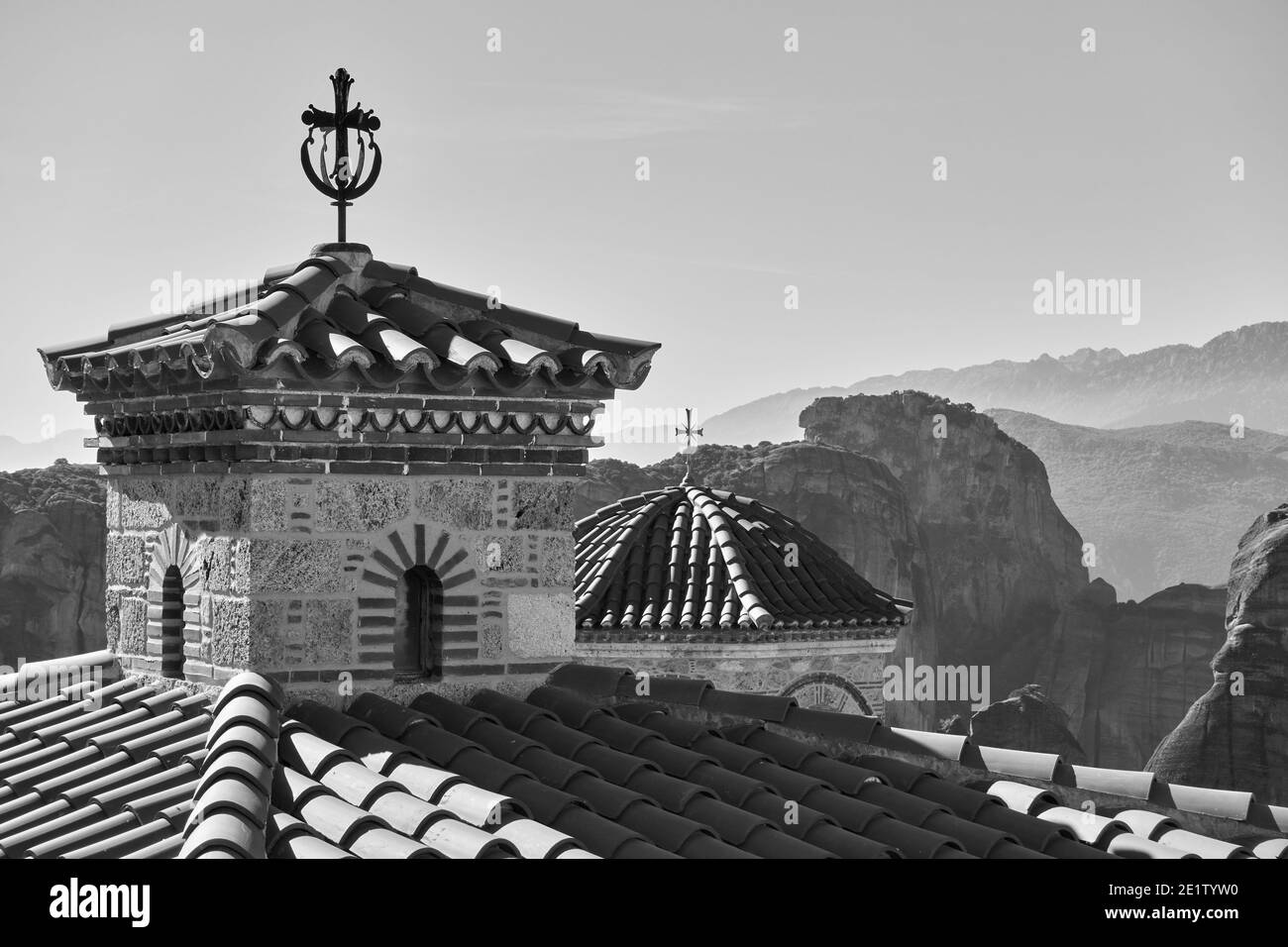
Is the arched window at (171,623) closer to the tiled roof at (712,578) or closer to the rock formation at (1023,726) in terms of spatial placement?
the tiled roof at (712,578)

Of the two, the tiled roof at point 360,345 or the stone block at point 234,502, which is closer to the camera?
the tiled roof at point 360,345

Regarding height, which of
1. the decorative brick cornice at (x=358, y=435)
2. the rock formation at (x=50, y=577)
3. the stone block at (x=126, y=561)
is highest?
the decorative brick cornice at (x=358, y=435)

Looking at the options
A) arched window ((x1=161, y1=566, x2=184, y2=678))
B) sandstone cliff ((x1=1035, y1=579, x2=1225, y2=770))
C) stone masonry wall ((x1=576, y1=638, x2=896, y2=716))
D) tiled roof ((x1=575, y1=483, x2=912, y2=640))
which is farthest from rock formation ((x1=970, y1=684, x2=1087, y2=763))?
arched window ((x1=161, y1=566, x2=184, y2=678))

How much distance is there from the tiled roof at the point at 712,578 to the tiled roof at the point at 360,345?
8.42 m

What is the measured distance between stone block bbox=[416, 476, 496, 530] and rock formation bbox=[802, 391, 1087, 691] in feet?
235

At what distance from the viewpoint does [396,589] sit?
7.36 metres

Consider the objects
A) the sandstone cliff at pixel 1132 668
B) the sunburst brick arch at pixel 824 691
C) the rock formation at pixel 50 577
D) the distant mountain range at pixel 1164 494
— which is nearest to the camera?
the sunburst brick arch at pixel 824 691

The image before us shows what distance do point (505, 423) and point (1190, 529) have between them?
360 ft

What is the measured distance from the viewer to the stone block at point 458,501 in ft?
23.8

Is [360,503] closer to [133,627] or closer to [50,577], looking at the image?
[133,627]

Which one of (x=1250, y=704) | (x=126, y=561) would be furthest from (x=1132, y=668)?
(x=126, y=561)

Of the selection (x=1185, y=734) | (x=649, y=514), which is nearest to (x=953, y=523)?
(x=1185, y=734)

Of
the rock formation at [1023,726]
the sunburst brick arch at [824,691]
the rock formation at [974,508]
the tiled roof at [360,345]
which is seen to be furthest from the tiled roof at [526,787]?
the rock formation at [974,508]
